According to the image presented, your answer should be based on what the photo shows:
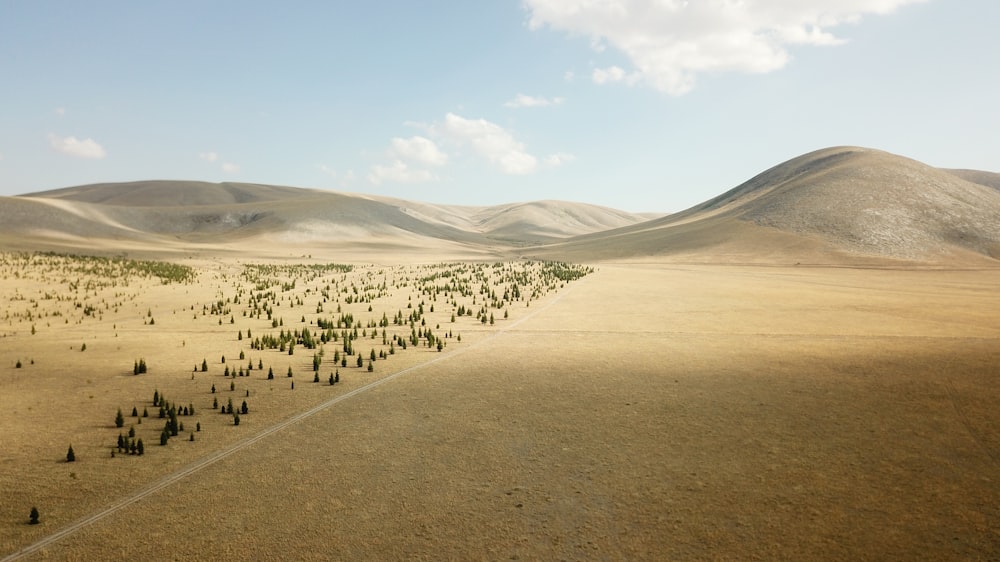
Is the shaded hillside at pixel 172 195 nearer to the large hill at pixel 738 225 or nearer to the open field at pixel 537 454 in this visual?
the large hill at pixel 738 225

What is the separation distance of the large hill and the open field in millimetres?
61899

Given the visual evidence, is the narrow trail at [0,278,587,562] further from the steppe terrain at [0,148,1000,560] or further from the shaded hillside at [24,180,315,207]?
the shaded hillside at [24,180,315,207]

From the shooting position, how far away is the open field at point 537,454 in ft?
19.1

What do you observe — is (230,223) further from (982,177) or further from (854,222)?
(982,177)

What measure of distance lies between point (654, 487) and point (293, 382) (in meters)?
8.17

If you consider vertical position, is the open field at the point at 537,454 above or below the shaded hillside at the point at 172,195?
below

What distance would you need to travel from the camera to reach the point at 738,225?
89.6 meters

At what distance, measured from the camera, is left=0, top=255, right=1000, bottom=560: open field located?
5.82m

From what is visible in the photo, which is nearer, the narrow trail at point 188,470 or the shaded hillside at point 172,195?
the narrow trail at point 188,470

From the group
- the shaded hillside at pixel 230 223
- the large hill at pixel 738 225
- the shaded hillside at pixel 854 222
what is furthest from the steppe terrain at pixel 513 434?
the shaded hillside at pixel 230 223

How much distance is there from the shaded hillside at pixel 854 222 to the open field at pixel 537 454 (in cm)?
6289

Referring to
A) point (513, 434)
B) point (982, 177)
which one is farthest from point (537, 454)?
point (982, 177)

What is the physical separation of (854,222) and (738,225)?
15839mm

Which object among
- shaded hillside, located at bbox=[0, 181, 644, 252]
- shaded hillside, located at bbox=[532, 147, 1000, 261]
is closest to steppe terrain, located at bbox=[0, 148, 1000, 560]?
shaded hillside, located at bbox=[532, 147, 1000, 261]
